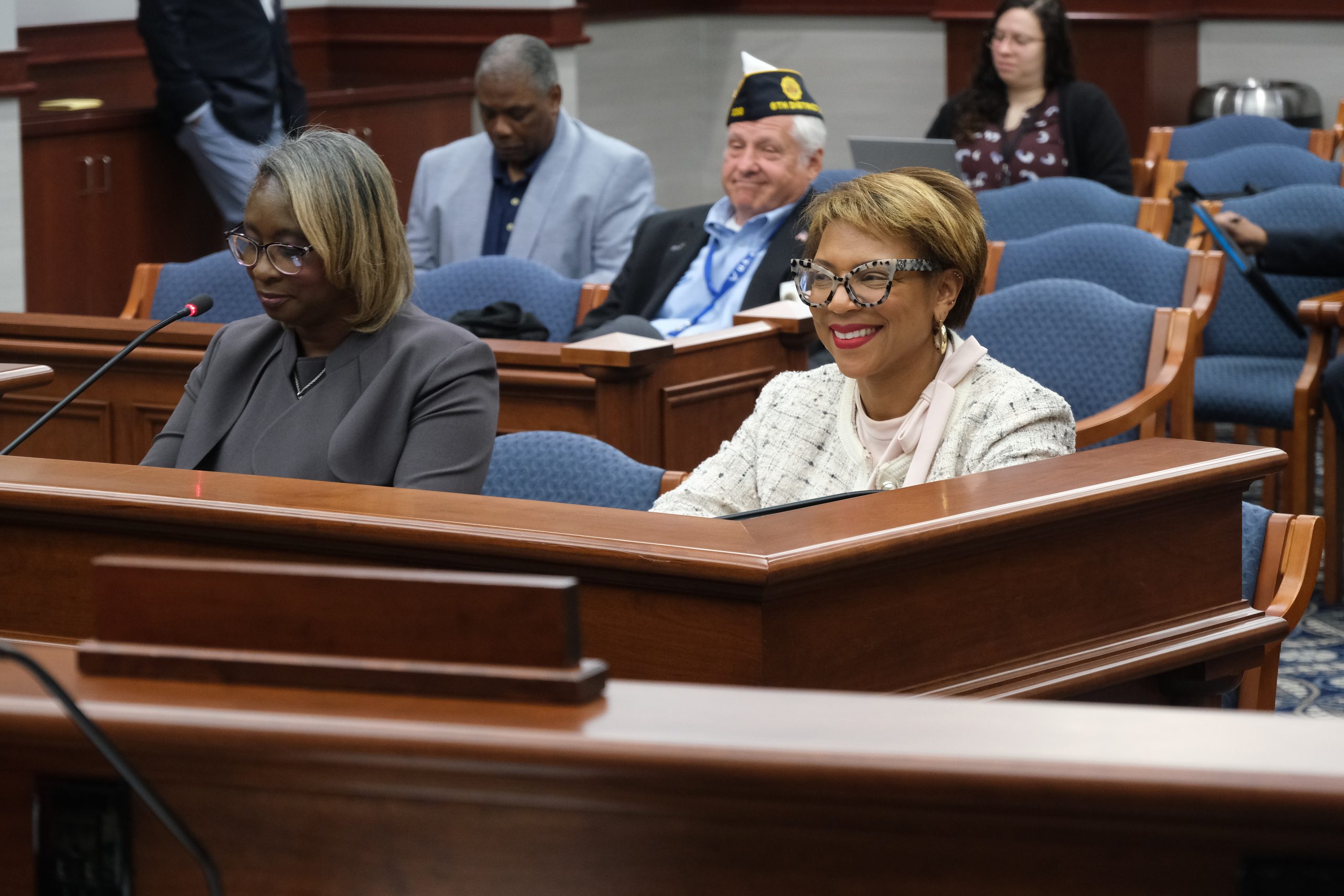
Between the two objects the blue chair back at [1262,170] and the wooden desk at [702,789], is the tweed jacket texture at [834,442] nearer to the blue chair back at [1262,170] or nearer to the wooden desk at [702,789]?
the wooden desk at [702,789]

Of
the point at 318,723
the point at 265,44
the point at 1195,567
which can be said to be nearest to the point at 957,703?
the point at 318,723

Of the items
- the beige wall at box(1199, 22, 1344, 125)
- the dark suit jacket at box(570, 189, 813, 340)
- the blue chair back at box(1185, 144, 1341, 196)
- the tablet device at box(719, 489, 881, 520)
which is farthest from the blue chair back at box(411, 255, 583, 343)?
the beige wall at box(1199, 22, 1344, 125)

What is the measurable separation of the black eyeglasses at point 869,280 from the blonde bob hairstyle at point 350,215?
1.88ft

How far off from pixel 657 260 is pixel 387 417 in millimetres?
1675

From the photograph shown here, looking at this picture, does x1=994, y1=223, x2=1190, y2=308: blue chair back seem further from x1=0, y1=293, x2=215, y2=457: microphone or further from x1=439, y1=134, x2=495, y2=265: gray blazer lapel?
x1=0, y1=293, x2=215, y2=457: microphone

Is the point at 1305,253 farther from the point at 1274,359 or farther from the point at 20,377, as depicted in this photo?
the point at 20,377

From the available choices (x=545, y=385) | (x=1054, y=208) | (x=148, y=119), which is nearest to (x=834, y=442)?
(x=545, y=385)

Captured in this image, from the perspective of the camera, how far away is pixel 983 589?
1.36m

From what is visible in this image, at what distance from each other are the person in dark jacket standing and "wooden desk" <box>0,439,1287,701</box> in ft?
13.2

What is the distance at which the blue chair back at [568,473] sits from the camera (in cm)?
215

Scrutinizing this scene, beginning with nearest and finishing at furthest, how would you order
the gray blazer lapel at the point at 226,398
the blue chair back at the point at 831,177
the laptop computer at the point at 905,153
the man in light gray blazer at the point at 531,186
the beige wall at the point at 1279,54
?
the gray blazer lapel at the point at 226,398, the blue chair back at the point at 831,177, the man in light gray blazer at the point at 531,186, the laptop computer at the point at 905,153, the beige wall at the point at 1279,54

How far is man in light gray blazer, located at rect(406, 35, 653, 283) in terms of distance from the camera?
4305 mm

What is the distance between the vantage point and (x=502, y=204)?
14.4 feet

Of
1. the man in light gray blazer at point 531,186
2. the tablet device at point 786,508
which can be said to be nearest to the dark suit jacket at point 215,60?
the man in light gray blazer at point 531,186
